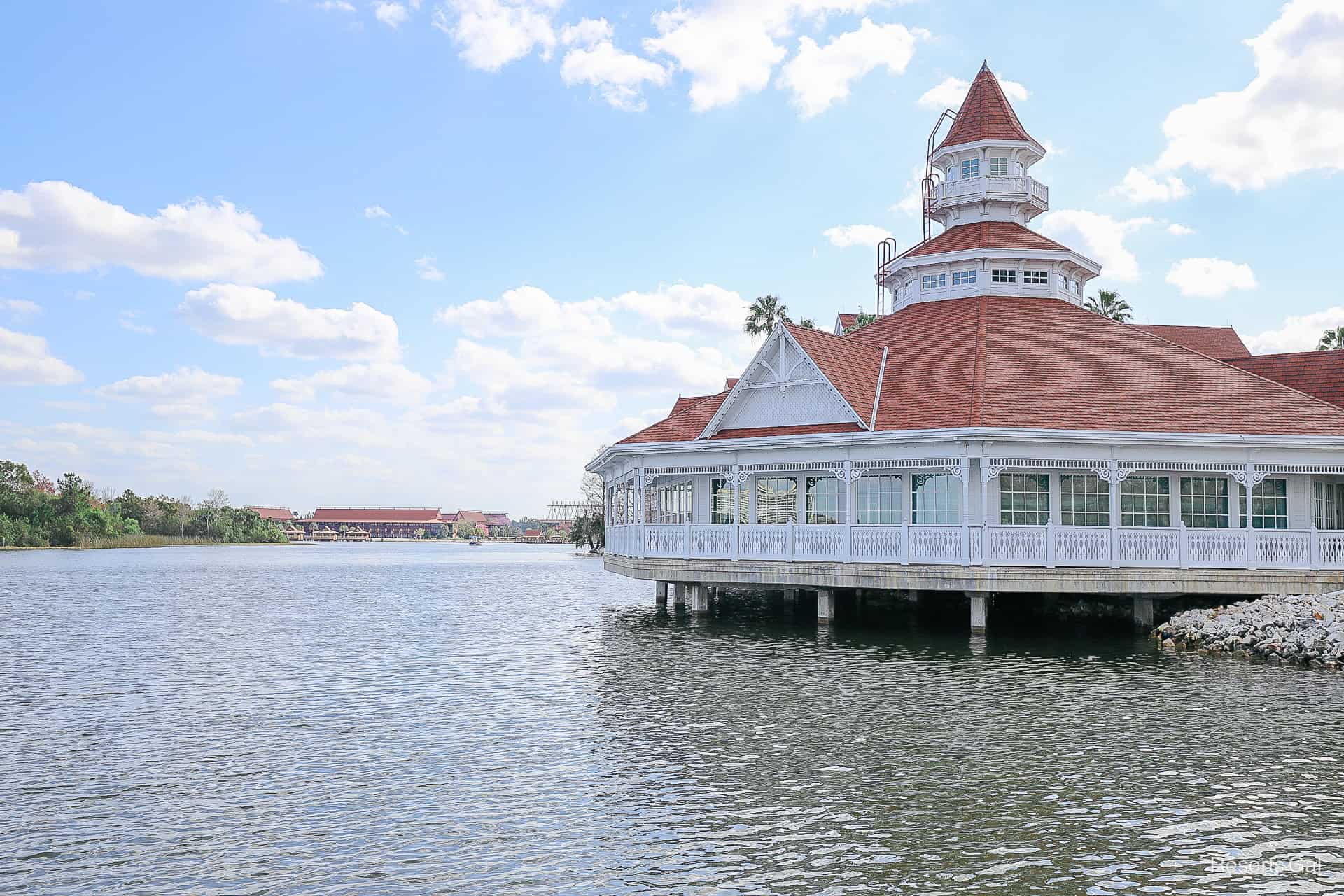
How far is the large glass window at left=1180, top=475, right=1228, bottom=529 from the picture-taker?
90.4 feet

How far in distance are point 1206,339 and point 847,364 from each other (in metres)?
19.5

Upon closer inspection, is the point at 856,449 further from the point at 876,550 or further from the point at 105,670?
the point at 105,670

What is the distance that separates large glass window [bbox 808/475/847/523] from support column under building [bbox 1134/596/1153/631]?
759 cm

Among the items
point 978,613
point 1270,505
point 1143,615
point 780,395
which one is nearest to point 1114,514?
point 1143,615

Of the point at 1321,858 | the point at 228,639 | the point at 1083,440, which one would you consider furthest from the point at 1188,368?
the point at 228,639

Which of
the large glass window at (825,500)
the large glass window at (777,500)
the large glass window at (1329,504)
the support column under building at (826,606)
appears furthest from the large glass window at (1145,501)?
the large glass window at (777,500)

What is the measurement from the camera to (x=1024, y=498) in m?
27.5

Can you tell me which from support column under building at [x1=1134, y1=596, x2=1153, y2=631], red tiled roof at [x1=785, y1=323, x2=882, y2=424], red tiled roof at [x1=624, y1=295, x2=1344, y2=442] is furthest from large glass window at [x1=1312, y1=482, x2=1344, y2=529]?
red tiled roof at [x1=785, y1=323, x2=882, y2=424]

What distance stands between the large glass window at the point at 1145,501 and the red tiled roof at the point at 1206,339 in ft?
47.8

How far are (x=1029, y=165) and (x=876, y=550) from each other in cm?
2102

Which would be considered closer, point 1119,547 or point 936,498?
point 1119,547

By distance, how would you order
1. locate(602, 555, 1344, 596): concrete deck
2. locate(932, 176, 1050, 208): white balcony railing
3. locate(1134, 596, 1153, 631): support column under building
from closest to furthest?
locate(602, 555, 1344, 596): concrete deck, locate(1134, 596, 1153, 631): support column under building, locate(932, 176, 1050, 208): white balcony railing

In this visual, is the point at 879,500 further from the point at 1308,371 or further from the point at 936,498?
the point at 1308,371

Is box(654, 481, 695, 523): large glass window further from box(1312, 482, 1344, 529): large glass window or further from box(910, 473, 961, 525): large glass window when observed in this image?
box(1312, 482, 1344, 529): large glass window
